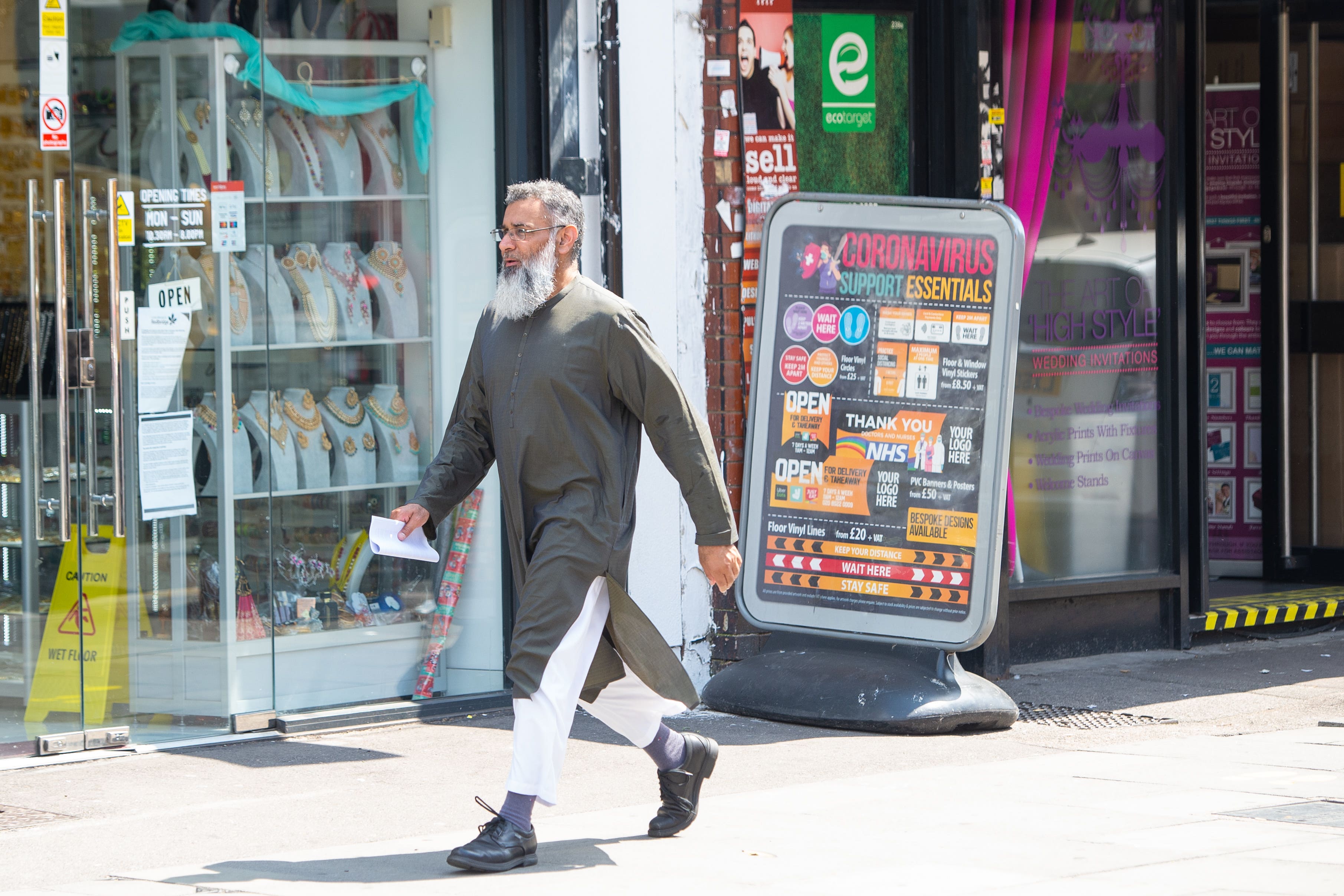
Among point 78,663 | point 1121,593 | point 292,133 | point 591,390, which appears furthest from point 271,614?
point 1121,593

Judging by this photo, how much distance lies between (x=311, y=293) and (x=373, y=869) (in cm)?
307

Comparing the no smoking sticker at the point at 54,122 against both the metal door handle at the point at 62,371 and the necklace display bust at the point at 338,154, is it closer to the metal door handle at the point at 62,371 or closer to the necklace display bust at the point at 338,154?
the metal door handle at the point at 62,371

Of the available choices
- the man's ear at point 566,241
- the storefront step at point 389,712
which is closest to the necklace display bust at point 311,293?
the storefront step at point 389,712

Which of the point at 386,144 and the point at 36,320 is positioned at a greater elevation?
the point at 386,144

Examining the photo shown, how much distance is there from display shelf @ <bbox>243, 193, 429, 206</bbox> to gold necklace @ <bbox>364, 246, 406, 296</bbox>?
0.20 meters

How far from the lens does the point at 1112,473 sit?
855cm

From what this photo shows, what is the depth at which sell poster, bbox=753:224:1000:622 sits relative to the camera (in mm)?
6766

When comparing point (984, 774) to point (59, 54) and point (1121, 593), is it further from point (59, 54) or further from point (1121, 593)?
point (59, 54)

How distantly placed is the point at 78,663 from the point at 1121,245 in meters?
4.99

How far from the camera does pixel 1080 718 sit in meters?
7.17

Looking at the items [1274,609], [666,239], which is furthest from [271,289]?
[1274,609]

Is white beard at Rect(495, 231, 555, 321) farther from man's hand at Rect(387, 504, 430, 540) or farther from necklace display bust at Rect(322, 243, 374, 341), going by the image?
necklace display bust at Rect(322, 243, 374, 341)

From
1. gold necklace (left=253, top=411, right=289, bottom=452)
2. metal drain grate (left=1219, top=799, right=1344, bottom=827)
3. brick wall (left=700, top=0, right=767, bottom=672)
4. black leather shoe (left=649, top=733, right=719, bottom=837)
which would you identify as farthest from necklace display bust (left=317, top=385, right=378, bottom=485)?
metal drain grate (left=1219, top=799, right=1344, bottom=827)

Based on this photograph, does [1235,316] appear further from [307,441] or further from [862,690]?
[307,441]
